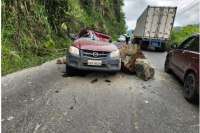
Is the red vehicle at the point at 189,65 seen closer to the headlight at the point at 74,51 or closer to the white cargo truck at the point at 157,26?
the headlight at the point at 74,51

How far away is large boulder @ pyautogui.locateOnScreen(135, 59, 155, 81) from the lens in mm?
9148

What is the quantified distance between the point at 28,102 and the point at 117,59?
3.42 m

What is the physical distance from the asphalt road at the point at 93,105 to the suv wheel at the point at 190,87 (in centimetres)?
18

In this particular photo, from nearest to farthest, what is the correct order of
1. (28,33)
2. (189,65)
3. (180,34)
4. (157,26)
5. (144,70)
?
(189,65) < (144,70) < (28,33) < (157,26) < (180,34)

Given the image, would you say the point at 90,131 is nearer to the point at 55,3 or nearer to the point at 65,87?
the point at 65,87

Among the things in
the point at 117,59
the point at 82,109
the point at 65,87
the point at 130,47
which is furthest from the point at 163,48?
the point at 82,109

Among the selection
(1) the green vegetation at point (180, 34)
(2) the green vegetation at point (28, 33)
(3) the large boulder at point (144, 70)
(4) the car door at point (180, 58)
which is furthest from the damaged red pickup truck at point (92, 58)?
(1) the green vegetation at point (180, 34)

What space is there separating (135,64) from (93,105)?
151 inches

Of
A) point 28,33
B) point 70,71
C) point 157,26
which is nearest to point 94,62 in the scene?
point 70,71

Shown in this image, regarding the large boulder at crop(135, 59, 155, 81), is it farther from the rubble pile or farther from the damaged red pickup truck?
the damaged red pickup truck

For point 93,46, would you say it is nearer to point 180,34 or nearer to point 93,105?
point 93,105

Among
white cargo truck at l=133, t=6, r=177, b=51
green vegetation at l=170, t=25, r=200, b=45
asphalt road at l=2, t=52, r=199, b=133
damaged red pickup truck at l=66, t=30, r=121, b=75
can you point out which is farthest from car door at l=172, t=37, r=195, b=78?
green vegetation at l=170, t=25, r=200, b=45

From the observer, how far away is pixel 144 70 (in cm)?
927

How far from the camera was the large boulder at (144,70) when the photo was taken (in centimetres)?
915
